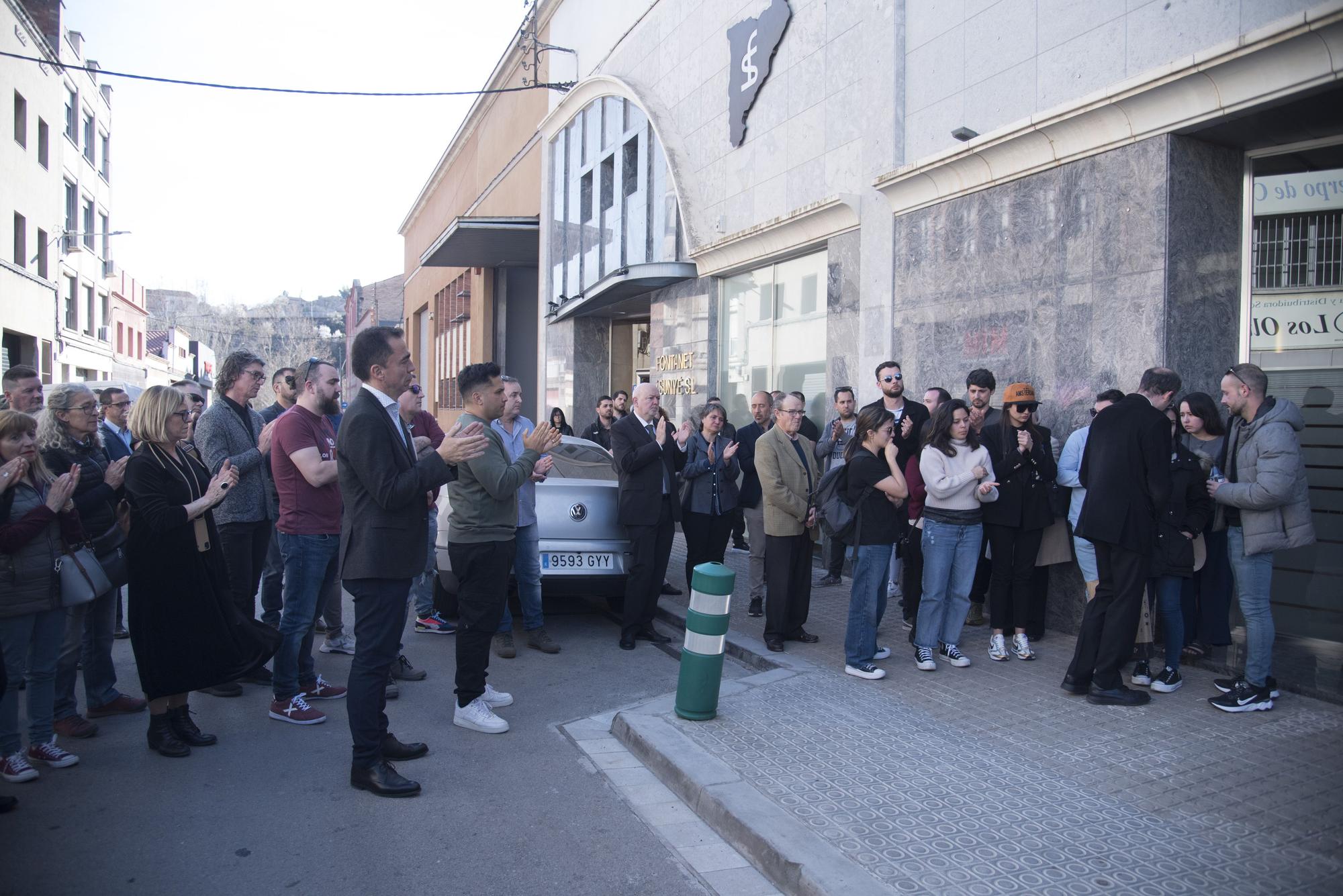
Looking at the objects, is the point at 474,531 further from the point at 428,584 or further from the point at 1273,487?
the point at 1273,487

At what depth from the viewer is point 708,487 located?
820cm

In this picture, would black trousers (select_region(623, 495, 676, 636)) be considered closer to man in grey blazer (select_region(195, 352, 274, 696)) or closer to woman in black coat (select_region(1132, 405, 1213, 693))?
man in grey blazer (select_region(195, 352, 274, 696))

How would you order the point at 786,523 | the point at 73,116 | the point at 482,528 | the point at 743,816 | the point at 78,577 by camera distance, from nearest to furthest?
the point at 743,816
the point at 78,577
the point at 482,528
the point at 786,523
the point at 73,116

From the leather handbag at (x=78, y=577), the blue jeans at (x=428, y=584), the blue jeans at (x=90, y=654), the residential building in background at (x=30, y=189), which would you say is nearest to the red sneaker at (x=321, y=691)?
the blue jeans at (x=90, y=654)

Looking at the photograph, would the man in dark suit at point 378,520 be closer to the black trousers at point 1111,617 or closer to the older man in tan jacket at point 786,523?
A: the older man in tan jacket at point 786,523

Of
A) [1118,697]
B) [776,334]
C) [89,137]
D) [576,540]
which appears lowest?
[1118,697]

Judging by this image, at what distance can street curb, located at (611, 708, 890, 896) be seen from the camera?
3531 mm

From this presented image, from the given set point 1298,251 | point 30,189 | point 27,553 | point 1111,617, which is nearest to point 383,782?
point 27,553

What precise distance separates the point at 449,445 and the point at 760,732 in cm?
233

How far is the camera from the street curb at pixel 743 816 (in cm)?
353

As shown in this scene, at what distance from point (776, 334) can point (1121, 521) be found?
23.6 ft

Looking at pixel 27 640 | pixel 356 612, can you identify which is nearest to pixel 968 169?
pixel 356 612

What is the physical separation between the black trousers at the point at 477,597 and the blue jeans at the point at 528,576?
6.00 feet

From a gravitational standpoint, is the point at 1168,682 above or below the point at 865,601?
below
